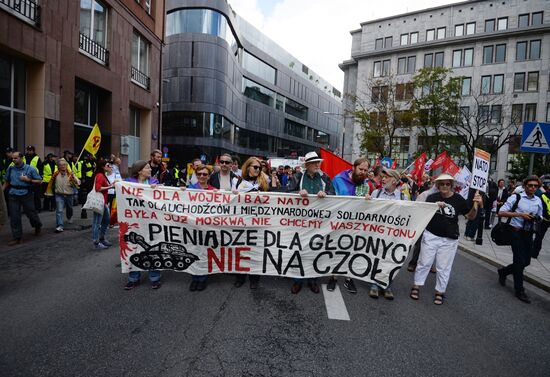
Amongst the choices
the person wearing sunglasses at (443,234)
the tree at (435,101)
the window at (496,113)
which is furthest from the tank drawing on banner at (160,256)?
the window at (496,113)

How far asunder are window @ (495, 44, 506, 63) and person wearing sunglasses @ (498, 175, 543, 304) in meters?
46.6

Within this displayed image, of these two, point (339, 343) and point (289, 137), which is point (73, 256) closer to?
point (339, 343)

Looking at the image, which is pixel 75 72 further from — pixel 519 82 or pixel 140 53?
pixel 519 82

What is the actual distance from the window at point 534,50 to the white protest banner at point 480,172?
46.9 meters

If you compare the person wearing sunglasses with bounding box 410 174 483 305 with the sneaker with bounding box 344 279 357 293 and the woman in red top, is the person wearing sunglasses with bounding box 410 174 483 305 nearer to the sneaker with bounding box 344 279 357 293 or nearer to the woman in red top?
the sneaker with bounding box 344 279 357 293

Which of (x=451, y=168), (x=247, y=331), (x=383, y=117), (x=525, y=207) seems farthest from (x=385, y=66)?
(x=247, y=331)

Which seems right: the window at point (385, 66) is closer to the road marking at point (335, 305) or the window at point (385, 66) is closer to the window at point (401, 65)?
the window at point (401, 65)

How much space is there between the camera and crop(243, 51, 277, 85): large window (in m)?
47.0

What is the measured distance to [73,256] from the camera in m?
6.10

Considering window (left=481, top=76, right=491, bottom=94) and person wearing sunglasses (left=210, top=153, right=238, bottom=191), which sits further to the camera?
window (left=481, top=76, right=491, bottom=94)

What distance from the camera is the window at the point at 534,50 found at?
39.6 m

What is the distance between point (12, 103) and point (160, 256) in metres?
11.3

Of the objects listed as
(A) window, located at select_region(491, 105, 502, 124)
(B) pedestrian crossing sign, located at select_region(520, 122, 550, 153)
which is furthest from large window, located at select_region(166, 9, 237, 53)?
(B) pedestrian crossing sign, located at select_region(520, 122, 550, 153)

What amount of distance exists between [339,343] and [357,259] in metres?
1.59
